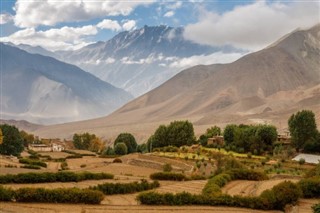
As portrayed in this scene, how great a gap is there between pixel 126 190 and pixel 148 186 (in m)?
3.32

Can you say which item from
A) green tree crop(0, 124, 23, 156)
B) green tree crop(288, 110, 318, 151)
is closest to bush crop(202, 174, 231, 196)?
green tree crop(288, 110, 318, 151)

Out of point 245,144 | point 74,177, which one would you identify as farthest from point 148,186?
point 245,144

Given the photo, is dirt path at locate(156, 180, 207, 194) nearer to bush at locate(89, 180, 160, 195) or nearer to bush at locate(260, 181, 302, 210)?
bush at locate(89, 180, 160, 195)

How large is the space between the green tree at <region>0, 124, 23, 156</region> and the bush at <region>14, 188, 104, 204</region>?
66426mm

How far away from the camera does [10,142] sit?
9019 centimetres

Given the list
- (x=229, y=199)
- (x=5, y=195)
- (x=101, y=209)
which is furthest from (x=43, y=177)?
(x=229, y=199)

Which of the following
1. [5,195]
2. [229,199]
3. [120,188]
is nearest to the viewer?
[5,195]

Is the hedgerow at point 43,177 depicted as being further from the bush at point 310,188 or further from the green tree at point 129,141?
the green tree at point 129,141

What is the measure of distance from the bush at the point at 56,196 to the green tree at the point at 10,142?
66.4 metres

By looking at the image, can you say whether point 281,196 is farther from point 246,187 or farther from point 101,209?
point 101,209

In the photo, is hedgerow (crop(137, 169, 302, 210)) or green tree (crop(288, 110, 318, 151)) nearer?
hedgerow (crop(137, 169, 302, 210))

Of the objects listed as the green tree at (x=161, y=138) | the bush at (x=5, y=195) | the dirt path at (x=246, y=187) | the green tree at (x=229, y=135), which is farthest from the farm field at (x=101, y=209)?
the green tree at (x=161, y=138)

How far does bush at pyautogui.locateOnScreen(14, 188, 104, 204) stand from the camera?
25.4m

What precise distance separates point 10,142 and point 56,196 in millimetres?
68201
